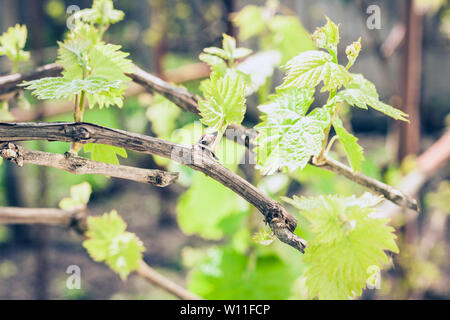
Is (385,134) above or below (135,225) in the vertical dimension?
above

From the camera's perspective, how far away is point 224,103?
13.9 inches

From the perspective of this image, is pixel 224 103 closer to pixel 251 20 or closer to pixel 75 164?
pixel 75 164

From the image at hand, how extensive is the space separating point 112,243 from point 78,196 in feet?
0.29

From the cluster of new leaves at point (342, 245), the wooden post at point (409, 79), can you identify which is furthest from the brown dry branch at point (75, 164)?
the wooden post at point (409, 79)

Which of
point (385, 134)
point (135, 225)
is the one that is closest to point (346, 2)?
point (385, 134)

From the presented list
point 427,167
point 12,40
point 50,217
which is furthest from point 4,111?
point 427,167

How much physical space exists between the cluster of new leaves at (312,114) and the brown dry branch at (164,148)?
32 mm

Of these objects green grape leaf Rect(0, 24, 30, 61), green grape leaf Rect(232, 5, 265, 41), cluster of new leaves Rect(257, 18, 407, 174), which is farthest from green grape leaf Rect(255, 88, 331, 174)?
green grape leaf Rect(232, 5, 265, 41)

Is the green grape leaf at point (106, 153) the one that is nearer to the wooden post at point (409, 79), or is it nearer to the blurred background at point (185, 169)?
the blurred background at point (185, 169)

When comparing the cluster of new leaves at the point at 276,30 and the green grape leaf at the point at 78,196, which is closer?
the green grape leaf at the point at 78,196

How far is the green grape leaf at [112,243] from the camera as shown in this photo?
0.62m

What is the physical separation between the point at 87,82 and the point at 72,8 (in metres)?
0.27
